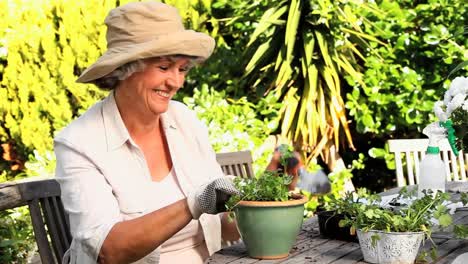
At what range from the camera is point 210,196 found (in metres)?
1.63

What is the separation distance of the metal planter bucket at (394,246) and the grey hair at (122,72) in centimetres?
74

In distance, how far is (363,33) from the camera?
195 inches

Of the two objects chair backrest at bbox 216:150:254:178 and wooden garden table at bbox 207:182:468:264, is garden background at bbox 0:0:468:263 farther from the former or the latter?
wooden garden table at bbox 207:182:468:264

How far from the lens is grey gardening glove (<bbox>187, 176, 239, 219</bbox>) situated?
163 centimetres

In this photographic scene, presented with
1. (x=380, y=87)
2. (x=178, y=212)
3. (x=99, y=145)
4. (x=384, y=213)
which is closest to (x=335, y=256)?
(x=384, y=213)

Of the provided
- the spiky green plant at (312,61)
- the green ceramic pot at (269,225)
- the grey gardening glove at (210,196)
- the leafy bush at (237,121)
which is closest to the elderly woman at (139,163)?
the grey gardening glove at (210,196)

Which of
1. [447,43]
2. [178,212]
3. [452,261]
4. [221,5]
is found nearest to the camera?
[178,212]

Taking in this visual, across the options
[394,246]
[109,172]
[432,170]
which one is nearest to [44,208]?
[109,172]

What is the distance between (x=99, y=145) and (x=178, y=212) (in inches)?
15.2

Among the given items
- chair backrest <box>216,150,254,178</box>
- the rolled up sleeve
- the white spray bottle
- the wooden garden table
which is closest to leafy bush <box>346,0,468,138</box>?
chair backrest <box>216,150,254,178</box>

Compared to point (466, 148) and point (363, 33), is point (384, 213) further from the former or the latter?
point (363, 33)

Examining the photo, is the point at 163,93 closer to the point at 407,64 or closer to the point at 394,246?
the point at 394,246

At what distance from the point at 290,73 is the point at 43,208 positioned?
3317 mm

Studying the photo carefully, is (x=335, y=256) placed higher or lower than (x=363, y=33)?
lower
